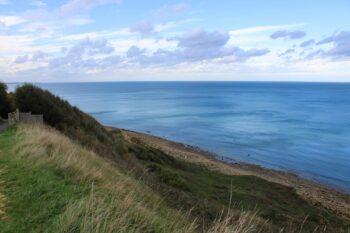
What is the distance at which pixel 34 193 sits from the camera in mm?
6613

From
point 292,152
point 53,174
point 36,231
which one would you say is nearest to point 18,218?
point 36,231

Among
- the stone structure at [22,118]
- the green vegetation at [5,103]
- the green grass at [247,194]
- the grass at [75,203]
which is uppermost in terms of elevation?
the green vegetation at [5,103]

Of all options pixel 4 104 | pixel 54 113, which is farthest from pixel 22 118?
pixel 4 104

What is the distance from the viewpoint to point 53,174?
7895 millimetres

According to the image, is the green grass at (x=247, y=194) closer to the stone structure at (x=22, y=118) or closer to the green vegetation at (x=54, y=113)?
the green vegetation at (x=54, y=113)

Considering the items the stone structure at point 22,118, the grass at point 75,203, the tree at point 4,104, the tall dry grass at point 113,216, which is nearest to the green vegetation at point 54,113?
the stone structure at point 22,118

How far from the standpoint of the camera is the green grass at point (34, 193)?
5309 millimetres

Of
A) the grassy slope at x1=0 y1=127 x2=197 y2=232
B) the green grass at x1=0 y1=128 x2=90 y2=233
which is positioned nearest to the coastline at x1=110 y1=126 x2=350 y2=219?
the grassy slope at x1=0 y1=127 x2=197 y2=232

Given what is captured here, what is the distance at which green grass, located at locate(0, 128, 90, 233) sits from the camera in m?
5.31

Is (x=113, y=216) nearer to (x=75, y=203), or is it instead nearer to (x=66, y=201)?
(x=75, y=203)

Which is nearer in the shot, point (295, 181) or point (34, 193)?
point (34, 193)

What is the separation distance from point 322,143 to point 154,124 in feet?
104

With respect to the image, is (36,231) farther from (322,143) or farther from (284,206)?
(322,143)

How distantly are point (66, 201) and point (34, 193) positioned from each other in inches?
33.1
